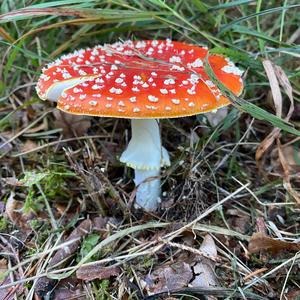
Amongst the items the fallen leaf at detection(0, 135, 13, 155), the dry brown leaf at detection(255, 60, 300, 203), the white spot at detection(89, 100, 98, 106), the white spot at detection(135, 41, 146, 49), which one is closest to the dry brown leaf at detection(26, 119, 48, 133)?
the fallen leaf at detection(0, 135, 13, 155)

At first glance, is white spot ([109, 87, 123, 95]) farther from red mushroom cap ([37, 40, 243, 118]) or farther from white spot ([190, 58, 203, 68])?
white spot ([190, 58, 203, 68])

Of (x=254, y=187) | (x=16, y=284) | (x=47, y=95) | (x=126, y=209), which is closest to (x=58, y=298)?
(x=16, y=284)

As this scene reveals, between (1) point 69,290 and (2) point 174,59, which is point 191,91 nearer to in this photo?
(2) point 174,59

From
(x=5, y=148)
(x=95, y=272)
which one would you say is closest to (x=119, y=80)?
(x=95, y=272)

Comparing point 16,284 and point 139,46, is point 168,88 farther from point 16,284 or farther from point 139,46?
point 16,284

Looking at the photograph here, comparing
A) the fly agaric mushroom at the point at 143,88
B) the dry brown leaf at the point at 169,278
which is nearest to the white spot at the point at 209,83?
the fly agaric mushroom at the point at 143,88

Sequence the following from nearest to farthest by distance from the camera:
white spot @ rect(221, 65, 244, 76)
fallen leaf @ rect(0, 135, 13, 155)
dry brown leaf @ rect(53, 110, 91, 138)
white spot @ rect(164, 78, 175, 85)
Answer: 1. white spot @ rect(164, 78, 175, 85)
2. white spot @ rect(221, 65, 244, 76)
3. fallen leaf @ rect(0, 135, 13, 155)
4. dry brown leaf @ rect(53, 110, 91, 138)
